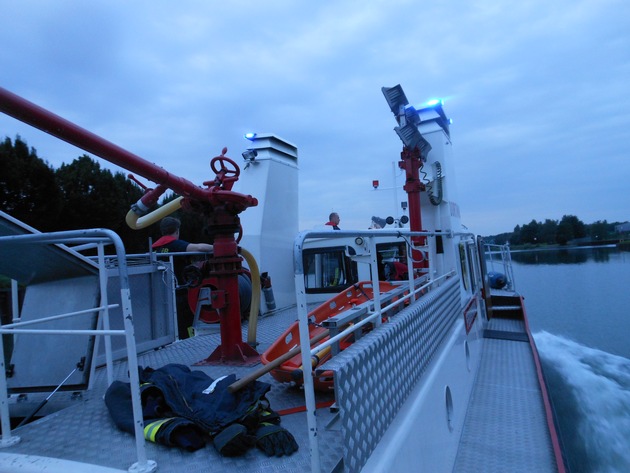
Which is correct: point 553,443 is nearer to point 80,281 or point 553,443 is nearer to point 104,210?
point 80,281

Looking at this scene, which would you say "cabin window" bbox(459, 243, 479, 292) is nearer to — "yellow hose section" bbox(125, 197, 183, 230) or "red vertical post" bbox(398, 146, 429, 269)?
"red vertical post" bbox(398, 146, 429, 269)

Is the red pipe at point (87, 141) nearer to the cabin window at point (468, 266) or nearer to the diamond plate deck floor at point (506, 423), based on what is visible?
the diamond plate deck floor at point (506, 423)

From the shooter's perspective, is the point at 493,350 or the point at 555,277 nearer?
the point at 493,350

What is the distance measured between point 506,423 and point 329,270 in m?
4.01

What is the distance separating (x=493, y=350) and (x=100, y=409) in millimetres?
6473


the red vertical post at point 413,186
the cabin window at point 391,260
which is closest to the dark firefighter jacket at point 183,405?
the red vertical post at point 413,186

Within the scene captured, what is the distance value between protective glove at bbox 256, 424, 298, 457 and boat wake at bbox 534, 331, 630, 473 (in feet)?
10.9

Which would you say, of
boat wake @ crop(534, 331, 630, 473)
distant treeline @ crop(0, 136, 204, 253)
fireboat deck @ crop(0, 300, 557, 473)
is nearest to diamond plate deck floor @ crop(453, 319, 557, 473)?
fireboat deck @ crop(0, 300, 557, 473)

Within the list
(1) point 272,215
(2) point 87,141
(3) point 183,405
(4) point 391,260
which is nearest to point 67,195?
(1) point 272,215

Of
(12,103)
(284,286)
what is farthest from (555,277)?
(12,103)

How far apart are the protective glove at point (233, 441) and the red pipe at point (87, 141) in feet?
6.10

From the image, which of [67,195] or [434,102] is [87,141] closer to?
[434,102]

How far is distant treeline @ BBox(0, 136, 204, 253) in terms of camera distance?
15008 millimetres

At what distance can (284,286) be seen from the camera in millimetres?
7934
